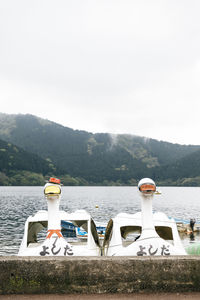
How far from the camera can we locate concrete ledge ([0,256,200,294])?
5.17 meters

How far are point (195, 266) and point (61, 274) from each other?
2.31m

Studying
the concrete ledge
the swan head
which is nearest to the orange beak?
the swan head

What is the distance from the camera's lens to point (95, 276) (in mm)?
5250

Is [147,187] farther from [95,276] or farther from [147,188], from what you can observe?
[95,276]

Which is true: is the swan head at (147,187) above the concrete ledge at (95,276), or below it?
above

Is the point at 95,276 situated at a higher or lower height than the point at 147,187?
lower

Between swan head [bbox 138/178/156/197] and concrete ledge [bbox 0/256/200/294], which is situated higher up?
swan head [bbox 138/178/156/197]

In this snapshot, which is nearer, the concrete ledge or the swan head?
the concrete ledge

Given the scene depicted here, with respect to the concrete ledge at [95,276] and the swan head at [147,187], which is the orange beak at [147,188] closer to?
the swan head at [147,187]

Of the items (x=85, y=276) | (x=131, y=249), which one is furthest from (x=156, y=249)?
(x=85, y=276)

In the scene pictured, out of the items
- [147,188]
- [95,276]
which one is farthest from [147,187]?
[95,276]

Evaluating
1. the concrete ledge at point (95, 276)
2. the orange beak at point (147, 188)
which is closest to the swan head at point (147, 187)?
the orange beak at point (147, 188)

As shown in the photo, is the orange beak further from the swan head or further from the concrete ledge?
the concrete ledge

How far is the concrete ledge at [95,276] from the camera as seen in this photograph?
203 inches
